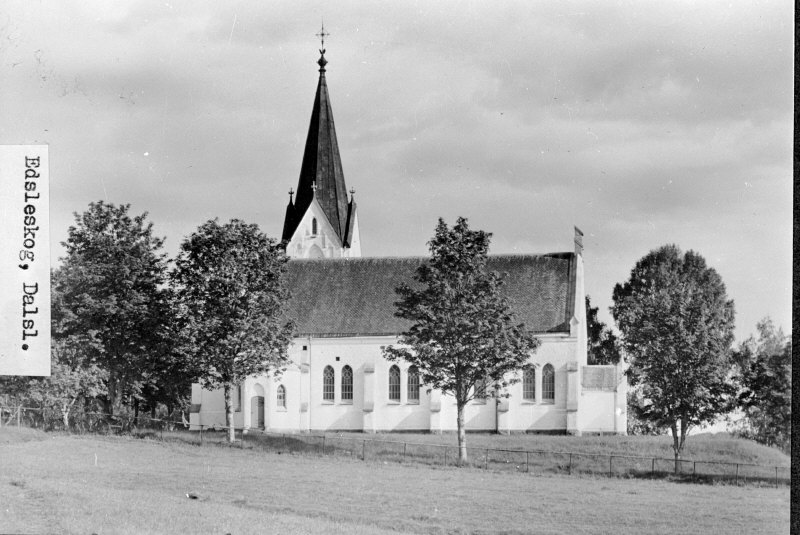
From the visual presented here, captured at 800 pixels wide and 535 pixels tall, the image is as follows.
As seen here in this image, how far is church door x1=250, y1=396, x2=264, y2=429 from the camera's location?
49.4 meters

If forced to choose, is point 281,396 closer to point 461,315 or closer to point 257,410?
point 257,410

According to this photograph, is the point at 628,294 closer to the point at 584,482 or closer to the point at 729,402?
the point at 729,402

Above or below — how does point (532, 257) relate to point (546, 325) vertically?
above

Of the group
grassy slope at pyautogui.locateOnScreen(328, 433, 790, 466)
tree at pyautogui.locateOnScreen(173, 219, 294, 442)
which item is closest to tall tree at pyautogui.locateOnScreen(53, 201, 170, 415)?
tree at pyautogui.locateOnScreen(173, 219, 294, 442)

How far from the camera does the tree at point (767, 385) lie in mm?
30953

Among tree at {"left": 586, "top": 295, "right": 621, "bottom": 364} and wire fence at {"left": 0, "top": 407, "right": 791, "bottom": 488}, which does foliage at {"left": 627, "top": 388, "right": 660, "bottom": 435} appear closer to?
wire fence at {"left": 0, "top": 407, "right": 791, "bottom": 488}

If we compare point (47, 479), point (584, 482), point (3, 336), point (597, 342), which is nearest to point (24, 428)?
point (47, 479)

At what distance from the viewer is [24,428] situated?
87.8 ft

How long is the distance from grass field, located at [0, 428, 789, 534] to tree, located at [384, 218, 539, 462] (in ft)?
24.0

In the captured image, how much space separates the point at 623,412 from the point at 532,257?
30.6 ft

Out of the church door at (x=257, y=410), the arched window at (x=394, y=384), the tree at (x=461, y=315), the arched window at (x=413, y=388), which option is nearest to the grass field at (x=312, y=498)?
the tree at (x=461, y=315)

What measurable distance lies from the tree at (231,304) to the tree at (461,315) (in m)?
5.85

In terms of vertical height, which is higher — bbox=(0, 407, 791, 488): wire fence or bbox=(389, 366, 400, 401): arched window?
bbox=(389, 366, 400, 401): arched window

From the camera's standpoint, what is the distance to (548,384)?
47875mm
